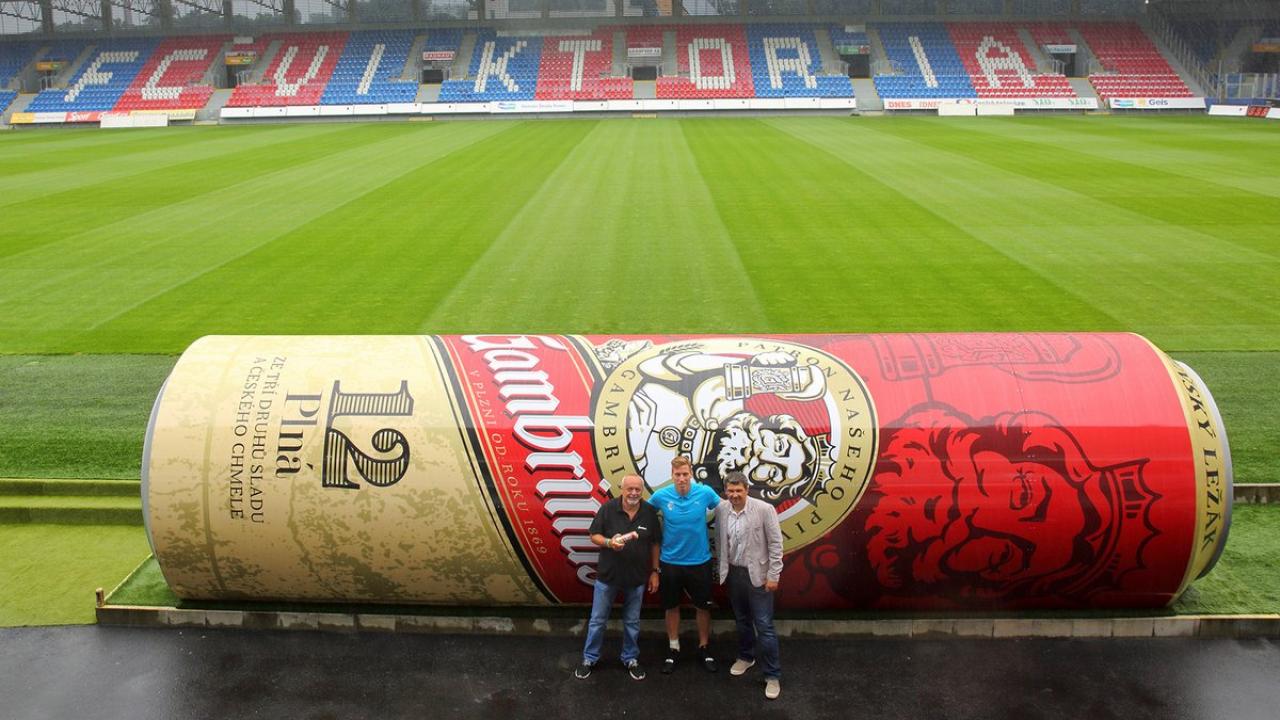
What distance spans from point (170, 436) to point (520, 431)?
2.35 meters

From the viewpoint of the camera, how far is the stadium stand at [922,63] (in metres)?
62.9

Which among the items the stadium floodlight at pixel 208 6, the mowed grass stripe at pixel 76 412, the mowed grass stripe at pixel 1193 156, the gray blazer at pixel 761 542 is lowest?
the mowed grass stripe at pixel 76 412

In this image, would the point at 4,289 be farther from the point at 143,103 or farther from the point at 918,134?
the point at 143,103

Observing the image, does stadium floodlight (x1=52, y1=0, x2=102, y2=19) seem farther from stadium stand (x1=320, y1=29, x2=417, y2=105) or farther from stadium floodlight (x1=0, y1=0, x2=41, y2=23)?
stadium stand (x1=320, y1=29, x2=417, y2=105)

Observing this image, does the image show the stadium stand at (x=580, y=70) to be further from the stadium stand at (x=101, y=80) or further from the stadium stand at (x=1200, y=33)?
the stadium stand at (x=1200, y=33)

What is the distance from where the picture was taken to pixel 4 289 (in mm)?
17484

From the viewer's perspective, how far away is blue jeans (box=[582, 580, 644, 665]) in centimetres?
673

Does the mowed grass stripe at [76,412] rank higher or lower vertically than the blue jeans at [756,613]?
lower

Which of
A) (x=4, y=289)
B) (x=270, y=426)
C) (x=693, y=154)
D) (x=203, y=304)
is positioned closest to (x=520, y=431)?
(x=270, y=426)

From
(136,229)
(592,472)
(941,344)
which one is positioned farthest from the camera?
(136,229)

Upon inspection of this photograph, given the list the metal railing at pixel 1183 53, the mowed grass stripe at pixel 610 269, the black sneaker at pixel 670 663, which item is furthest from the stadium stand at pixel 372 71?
the black sneaker at pixel 670 663

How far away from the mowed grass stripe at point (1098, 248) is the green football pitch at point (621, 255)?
7 cm

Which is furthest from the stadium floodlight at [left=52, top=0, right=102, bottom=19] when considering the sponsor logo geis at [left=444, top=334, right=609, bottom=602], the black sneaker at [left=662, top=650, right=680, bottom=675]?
the black sneaker at [left=662, top=650, right=680, bottom=675]

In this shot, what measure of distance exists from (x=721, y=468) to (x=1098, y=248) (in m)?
14.7
